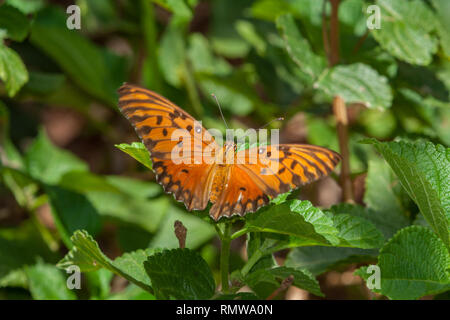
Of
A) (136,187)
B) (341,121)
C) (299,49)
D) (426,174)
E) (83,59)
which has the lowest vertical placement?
(426,174)

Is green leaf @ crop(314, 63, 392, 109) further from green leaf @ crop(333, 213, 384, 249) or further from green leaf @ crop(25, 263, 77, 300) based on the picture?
green leaf @ crop(25, 263, 77, 300)

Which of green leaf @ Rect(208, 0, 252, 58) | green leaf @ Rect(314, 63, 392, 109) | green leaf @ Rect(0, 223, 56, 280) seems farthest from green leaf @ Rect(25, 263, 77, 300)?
green leaf @ Rect(208, 0, 252, 58)

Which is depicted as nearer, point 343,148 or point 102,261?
point 102,261

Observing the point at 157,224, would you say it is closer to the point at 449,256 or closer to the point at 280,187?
the point at 280,187

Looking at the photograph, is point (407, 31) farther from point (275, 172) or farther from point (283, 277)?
point (283, 277)

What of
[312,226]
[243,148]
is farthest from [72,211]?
[312,226]

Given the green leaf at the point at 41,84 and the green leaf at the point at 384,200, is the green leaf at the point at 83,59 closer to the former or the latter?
the green leaf at the point at 41,84
